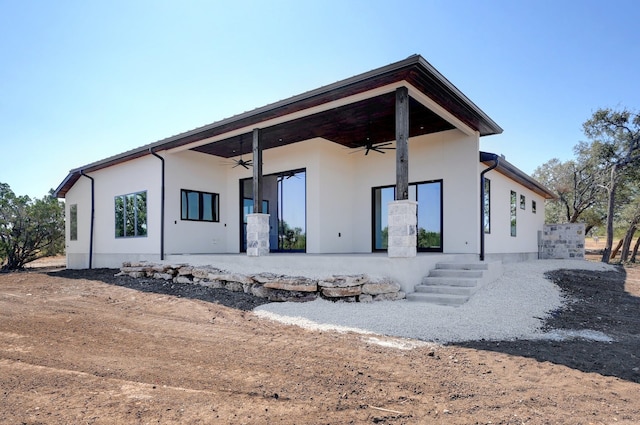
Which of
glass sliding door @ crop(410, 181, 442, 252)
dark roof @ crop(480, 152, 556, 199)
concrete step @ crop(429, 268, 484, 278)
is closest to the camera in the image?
concrete step @ crop(429, 268, 484, 278)

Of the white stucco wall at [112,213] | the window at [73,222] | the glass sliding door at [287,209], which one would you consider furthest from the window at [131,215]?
the glass sliding door at [287,209]

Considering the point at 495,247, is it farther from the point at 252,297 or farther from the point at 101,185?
the point at 101,185

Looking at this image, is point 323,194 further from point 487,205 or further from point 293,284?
point 487,205

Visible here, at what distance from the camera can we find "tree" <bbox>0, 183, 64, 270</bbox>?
601 inches

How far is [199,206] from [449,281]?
27.1 feet

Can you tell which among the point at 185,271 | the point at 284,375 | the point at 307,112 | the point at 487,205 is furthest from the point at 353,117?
the point at 284,375

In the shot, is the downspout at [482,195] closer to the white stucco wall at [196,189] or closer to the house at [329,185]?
the house at [329,185]

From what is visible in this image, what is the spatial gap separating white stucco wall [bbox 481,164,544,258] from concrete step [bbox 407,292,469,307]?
4408mm

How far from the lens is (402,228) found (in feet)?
22.1

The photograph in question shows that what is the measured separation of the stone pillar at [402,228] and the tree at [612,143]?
1467 centimetres

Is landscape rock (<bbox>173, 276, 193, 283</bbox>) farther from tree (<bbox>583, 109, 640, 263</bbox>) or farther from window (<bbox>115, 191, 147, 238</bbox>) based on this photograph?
tree (<bbox>583, 109, 640, 263</bbox>)

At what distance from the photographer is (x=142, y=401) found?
2.75m

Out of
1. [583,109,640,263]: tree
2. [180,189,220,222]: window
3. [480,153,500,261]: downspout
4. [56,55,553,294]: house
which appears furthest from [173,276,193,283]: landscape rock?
[583,109,640,263]: tree

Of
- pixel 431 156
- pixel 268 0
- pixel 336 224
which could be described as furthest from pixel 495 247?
pixel 268 0
